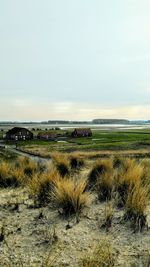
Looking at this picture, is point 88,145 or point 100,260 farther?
point 88,145

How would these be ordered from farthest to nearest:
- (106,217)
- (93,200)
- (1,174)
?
(1,174)
(93,200)
(106,217)

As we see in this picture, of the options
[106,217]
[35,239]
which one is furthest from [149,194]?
[35,239]

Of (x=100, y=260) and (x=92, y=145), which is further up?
(x=100, y=260)

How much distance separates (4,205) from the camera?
27.4 feet

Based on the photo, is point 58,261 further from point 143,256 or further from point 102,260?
point 143,256

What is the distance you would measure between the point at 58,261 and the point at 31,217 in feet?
8.02

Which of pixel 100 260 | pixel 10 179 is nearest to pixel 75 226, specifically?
pixel 100 260

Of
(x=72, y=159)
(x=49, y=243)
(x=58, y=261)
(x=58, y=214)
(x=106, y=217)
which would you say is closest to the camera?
(x=58, y=261)

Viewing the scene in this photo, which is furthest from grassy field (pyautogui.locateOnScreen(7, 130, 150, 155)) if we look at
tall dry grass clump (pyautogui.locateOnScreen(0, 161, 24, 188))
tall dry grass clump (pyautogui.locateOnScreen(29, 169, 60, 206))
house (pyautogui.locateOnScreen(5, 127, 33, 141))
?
tall dry grass clump (pyautogui.locateOnScreen(29, 169, 60, 206))

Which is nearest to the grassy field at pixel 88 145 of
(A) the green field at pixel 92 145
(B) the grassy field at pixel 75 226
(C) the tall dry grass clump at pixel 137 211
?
(A) the green field at pixel 92 145

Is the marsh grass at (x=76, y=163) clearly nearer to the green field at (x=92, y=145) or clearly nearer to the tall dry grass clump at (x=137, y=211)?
the tall dry grass clump at (x=137, y=211)

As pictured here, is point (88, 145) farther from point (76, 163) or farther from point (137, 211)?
point (137, 211)

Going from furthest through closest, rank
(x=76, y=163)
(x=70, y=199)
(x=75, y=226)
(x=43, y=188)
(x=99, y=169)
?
(x=76, y=163)
(x=99, y=169)
(x=43, y=188)
(x=70, y=199)
(x=75, y=226)

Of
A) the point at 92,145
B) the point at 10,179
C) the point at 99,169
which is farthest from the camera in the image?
the point at 92,145
